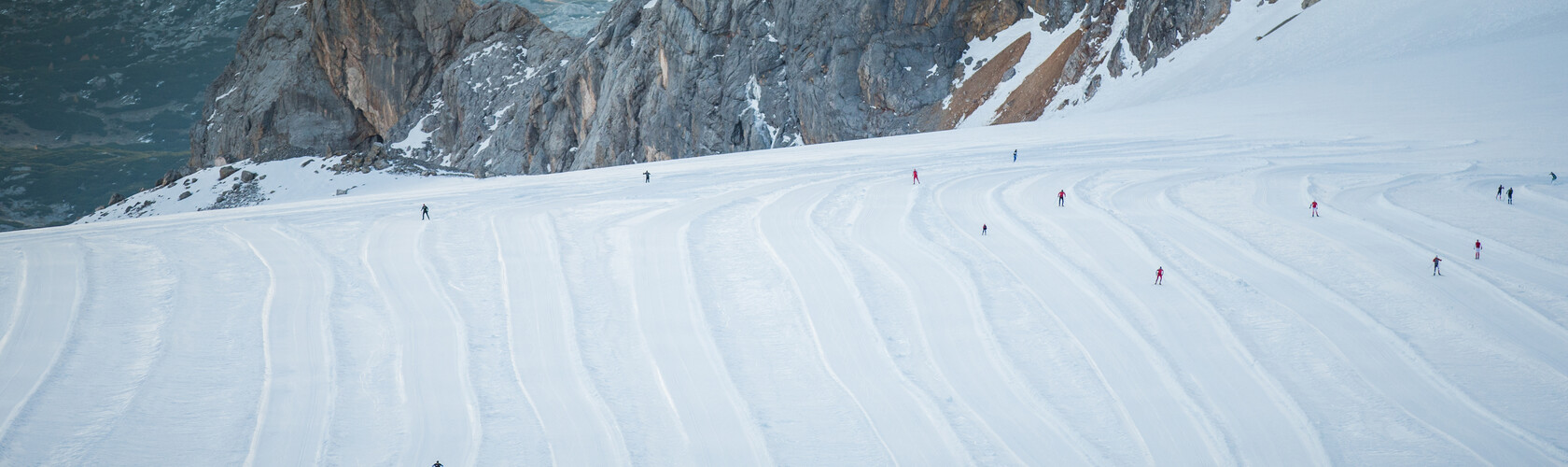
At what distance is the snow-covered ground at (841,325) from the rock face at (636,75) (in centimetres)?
2985

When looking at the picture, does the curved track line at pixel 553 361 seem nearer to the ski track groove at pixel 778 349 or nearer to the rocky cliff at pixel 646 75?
the ski track groove at pixel 778 349

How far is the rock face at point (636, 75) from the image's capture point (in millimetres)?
51812

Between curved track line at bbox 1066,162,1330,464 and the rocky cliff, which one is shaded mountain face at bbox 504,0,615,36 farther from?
curved track line at bbox 1066,162,1330,464

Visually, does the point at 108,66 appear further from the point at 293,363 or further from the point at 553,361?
the point at 553,361

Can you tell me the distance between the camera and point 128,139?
141 metres

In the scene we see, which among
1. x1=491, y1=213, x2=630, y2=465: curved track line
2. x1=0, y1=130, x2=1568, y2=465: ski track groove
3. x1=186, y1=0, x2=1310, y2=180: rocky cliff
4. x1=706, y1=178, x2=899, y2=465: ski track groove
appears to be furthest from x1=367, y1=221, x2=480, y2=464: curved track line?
x1=186, y1=0, x2=1310, y2=180: rocky cliff

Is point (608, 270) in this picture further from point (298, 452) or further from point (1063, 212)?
point (1063, 212)

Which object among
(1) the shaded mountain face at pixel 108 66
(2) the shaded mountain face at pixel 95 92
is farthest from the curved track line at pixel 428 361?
(1) the shaded mountain face at pixel 108 66

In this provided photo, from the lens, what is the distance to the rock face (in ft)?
170

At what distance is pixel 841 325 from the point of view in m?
11.4

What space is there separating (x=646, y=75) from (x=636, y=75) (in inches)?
32.5

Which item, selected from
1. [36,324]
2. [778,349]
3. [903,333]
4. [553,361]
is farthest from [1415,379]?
[36,324]

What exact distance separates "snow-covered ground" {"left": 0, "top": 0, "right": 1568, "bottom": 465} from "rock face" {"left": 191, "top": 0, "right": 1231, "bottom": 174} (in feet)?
97.9

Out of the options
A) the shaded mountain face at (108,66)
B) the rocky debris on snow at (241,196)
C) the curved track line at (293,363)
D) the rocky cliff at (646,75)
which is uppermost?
the shaded mountain face at (108,66)
